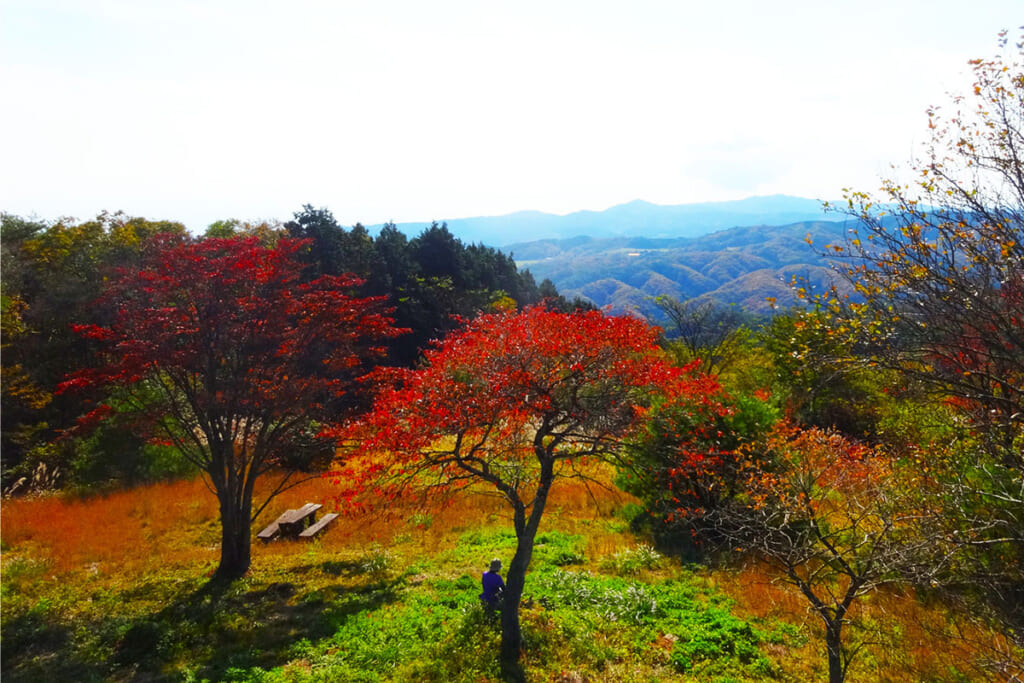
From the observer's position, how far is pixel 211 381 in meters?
9.91

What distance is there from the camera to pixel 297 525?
13.7 metres

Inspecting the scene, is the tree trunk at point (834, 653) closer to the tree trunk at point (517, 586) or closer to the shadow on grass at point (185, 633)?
the tree trunk at point (517, 586)

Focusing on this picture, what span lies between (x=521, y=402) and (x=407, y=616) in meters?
4.31

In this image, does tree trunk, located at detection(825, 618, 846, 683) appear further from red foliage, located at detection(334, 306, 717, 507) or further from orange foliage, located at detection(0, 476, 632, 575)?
orange foliage, located at detection(0, 476, 632, 575)

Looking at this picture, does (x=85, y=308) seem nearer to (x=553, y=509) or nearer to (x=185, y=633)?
(x=185, y=633)

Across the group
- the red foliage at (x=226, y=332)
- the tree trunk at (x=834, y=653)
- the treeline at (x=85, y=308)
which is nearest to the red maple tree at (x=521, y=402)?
the red foliage at (x=226, y=332)

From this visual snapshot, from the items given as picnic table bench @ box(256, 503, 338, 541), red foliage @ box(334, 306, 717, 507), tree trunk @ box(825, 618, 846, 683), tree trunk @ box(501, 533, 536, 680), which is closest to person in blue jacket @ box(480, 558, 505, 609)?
tree trunk @ box(501, 533, 536, 680)

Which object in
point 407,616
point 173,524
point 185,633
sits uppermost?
point 185,633

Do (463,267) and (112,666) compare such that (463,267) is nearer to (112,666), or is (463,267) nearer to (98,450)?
(98,450)

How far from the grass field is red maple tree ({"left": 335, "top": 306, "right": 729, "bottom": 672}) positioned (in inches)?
61.2

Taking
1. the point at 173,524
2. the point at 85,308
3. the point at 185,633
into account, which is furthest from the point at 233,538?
the point at 85,308

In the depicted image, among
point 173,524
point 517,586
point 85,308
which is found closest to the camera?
point 517,586

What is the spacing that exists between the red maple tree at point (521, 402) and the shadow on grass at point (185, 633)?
8.91ft

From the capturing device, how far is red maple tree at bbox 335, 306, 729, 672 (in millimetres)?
7547
